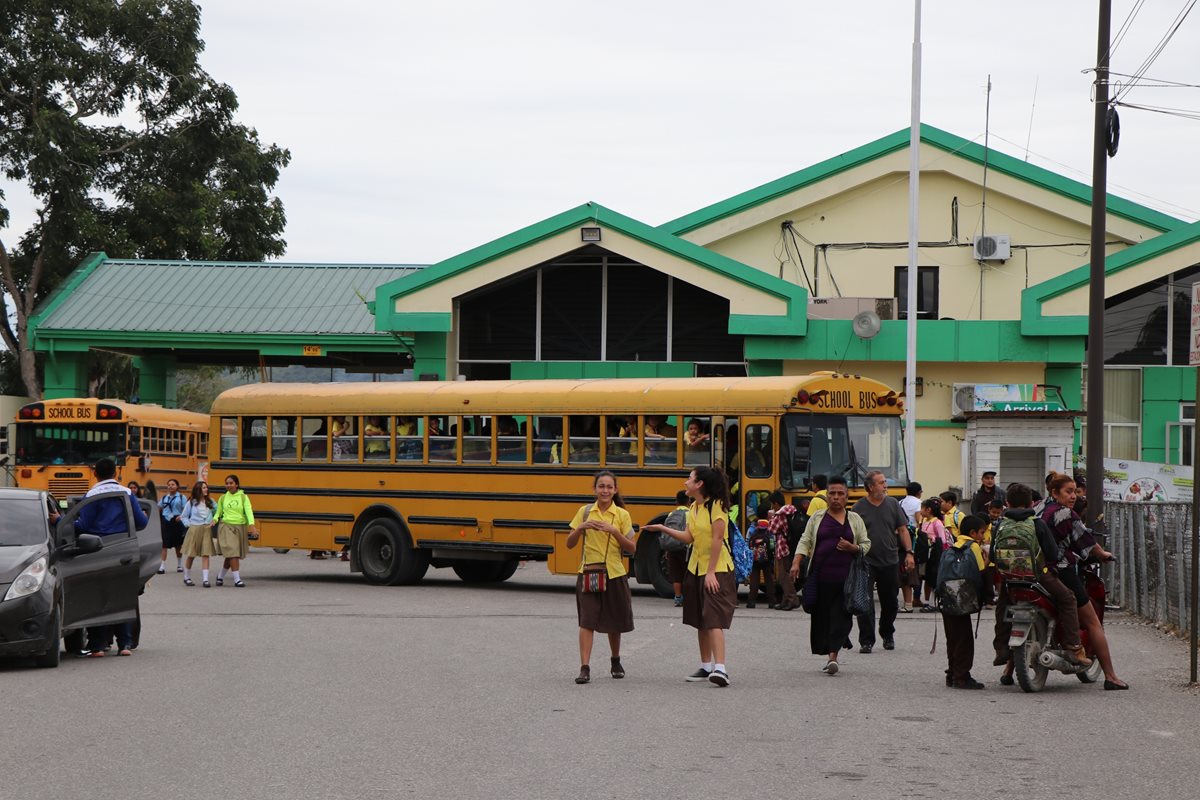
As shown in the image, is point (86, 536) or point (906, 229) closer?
point (86, 536)

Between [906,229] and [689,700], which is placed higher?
[906,229]

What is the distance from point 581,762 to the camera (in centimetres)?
887

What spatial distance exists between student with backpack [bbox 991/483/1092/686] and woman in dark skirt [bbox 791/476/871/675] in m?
1.45

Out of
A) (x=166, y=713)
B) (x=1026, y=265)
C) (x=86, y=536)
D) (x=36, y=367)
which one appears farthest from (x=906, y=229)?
(x=36, y=367)

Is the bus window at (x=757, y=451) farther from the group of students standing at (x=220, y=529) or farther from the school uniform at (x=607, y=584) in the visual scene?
the school uniform at (x=607, y=584)

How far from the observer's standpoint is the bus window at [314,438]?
24.6 metres

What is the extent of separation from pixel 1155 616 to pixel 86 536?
1158 centimetres

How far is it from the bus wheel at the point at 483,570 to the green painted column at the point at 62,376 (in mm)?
20943

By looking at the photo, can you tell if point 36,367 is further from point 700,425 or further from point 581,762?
point 581,762

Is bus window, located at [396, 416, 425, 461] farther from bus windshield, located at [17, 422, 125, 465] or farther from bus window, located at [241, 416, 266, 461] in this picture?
bus windshield, located at [17, 422, 125, 465]

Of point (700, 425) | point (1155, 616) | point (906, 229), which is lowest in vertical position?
point (1155, 616)

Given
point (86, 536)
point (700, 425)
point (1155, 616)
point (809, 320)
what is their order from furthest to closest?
1. point (809, 320)
2. point (700, 425)
3. point (1155, 616)
4. point (86, 536)

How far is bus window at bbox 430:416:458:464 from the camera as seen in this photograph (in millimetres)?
23312

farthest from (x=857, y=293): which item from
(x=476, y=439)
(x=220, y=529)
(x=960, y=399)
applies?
(x=220, y=529)
